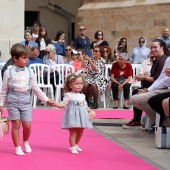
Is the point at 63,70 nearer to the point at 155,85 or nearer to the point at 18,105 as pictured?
the point at 155,85

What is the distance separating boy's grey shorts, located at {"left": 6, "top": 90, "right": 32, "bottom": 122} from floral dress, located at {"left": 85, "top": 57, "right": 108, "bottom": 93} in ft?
25.4

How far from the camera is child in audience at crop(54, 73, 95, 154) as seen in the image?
31.8 feet

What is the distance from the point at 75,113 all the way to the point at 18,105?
2.39 feet

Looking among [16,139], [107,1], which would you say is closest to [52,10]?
[107,1]

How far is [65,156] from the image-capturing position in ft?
31.0

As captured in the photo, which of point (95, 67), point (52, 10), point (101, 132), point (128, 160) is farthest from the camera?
point (52, 10)

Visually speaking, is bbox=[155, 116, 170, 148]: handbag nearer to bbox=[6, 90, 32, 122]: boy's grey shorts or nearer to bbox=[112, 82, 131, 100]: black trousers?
bbox=[6, 90, 32, 122]: boy's grey shorts

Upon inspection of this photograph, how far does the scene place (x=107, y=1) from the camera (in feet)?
90.2

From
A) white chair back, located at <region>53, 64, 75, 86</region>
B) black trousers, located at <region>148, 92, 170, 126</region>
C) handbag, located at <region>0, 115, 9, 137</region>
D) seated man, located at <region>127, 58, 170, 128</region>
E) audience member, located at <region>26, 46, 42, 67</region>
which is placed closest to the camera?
handbag, located at <region>0, 115, 9, 137</region>

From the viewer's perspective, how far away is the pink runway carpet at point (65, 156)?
868cm

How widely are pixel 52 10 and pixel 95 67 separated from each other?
1559 cm

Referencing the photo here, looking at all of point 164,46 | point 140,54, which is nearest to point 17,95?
point 164,46

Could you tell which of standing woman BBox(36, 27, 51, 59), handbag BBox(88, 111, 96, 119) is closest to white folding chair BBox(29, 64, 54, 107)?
standing woman BBox(36, 27, 51, 59)

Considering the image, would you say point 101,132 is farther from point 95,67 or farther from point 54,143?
point 95,67
